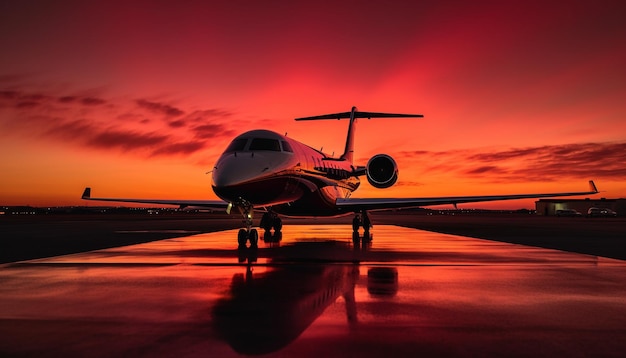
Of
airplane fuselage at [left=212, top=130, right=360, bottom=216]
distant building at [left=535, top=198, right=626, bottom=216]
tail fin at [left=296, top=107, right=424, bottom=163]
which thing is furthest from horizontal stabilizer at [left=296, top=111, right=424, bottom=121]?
distant building at [left=535, top=198, right=626, bottom=216]

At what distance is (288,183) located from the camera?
15781mm

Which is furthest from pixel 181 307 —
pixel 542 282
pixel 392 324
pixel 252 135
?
pixel 252 135

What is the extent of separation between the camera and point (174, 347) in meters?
4.11

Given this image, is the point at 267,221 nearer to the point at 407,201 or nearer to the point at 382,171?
the point at 382,171

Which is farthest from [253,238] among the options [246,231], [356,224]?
[356,224]

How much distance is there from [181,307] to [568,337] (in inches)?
156

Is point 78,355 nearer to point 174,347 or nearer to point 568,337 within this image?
point 174,347

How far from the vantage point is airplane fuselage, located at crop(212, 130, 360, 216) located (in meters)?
13.0

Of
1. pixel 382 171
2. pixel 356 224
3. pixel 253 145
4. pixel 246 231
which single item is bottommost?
pixel 246 231

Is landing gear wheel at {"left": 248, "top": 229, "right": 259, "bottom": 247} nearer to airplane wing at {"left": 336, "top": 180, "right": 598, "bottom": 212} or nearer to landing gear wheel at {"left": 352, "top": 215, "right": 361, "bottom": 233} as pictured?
airplane wing at {"left": 336, "top": 180, "right": 598, "bottom": 212}

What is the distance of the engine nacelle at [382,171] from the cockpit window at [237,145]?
6.81 metres

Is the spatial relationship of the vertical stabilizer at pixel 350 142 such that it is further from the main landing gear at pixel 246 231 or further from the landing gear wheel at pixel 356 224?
the main landing gear at pixel 246 231

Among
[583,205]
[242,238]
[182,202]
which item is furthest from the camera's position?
[583,205]

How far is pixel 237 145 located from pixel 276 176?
1.43 metres
